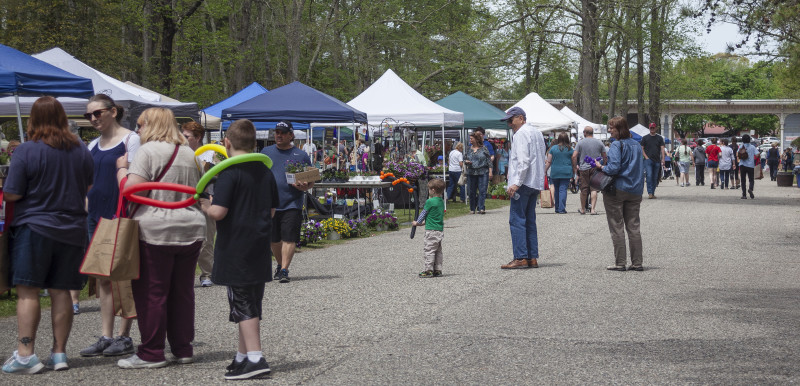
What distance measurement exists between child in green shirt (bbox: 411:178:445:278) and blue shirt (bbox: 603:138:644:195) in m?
1.98

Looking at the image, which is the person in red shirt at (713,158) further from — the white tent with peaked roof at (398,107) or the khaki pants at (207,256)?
the khaki pants at (207,256)

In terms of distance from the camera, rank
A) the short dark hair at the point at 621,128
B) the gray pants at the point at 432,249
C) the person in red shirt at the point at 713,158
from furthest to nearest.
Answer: the person in red shirt at the point at 713,158, the short dark hair at the point at 621,128, the gray pants at the point at 432,249

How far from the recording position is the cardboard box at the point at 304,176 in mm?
9969

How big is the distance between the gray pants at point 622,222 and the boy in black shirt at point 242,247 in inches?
241

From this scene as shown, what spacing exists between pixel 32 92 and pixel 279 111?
5.95 metres

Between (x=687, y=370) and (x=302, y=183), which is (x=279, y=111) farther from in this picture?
(x=687, y=370)

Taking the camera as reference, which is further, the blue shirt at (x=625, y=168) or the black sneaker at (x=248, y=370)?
the blue shirt at (x=625, y=168)

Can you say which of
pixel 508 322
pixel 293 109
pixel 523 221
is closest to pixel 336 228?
pixel 293 109

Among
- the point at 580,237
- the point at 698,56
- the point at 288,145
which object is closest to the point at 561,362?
the point at 288,145

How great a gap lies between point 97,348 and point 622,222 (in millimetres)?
6601

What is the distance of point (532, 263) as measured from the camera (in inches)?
447

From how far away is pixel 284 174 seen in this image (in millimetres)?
10148

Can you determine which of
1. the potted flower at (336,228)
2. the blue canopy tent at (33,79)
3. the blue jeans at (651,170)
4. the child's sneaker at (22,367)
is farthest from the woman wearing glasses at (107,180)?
the blue jeans at (651,170)

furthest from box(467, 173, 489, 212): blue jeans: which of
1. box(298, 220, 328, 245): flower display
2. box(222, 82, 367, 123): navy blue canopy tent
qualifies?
box(298, 220, 328, 245): flower display
